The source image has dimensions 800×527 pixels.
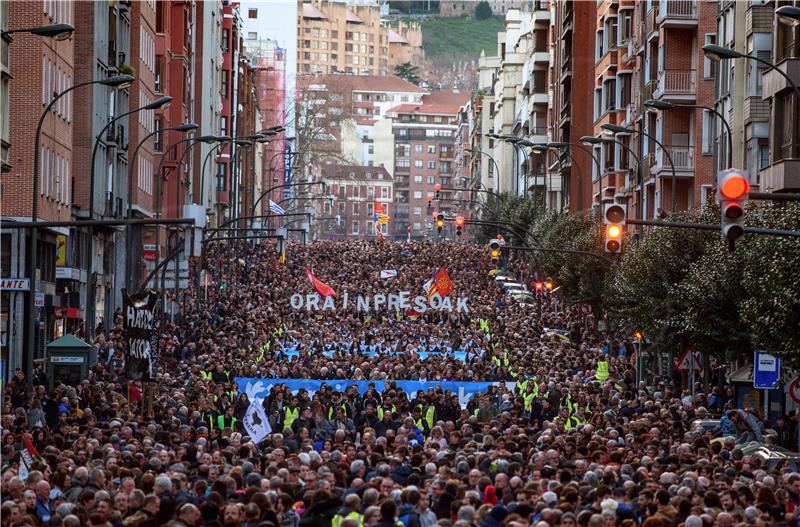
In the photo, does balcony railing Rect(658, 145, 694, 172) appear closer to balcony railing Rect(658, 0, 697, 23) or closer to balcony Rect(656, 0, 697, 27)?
balcony Rect(656, 0, 697, 27)

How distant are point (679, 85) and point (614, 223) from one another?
1741 inches

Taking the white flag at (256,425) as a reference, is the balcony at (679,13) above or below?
above

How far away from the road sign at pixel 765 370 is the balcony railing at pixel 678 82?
3532cm

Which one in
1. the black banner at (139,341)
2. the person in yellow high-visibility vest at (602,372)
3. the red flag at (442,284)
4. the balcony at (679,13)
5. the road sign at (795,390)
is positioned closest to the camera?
the road sign at (795,390)

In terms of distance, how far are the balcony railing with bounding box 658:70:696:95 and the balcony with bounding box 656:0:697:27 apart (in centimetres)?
170

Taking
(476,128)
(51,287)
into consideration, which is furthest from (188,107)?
(476,128)

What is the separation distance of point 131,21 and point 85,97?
10.6 metres

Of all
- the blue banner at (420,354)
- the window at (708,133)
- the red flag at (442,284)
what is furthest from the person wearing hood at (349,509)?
the red flag at (442,284)

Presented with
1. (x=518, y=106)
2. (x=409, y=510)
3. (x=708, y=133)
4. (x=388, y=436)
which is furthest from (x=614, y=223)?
(x=518, y=106)

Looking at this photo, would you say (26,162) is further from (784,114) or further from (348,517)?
(348,517)

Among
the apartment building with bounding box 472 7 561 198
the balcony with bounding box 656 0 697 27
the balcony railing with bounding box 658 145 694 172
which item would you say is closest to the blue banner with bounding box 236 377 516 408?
the balcony railing with bounding box 658 145 694 172

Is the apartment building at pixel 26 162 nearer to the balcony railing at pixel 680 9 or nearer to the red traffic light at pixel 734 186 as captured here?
the balcony railing at pixel 680 9

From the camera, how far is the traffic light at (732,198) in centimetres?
1659

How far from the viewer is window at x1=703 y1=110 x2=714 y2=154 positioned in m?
62.3
